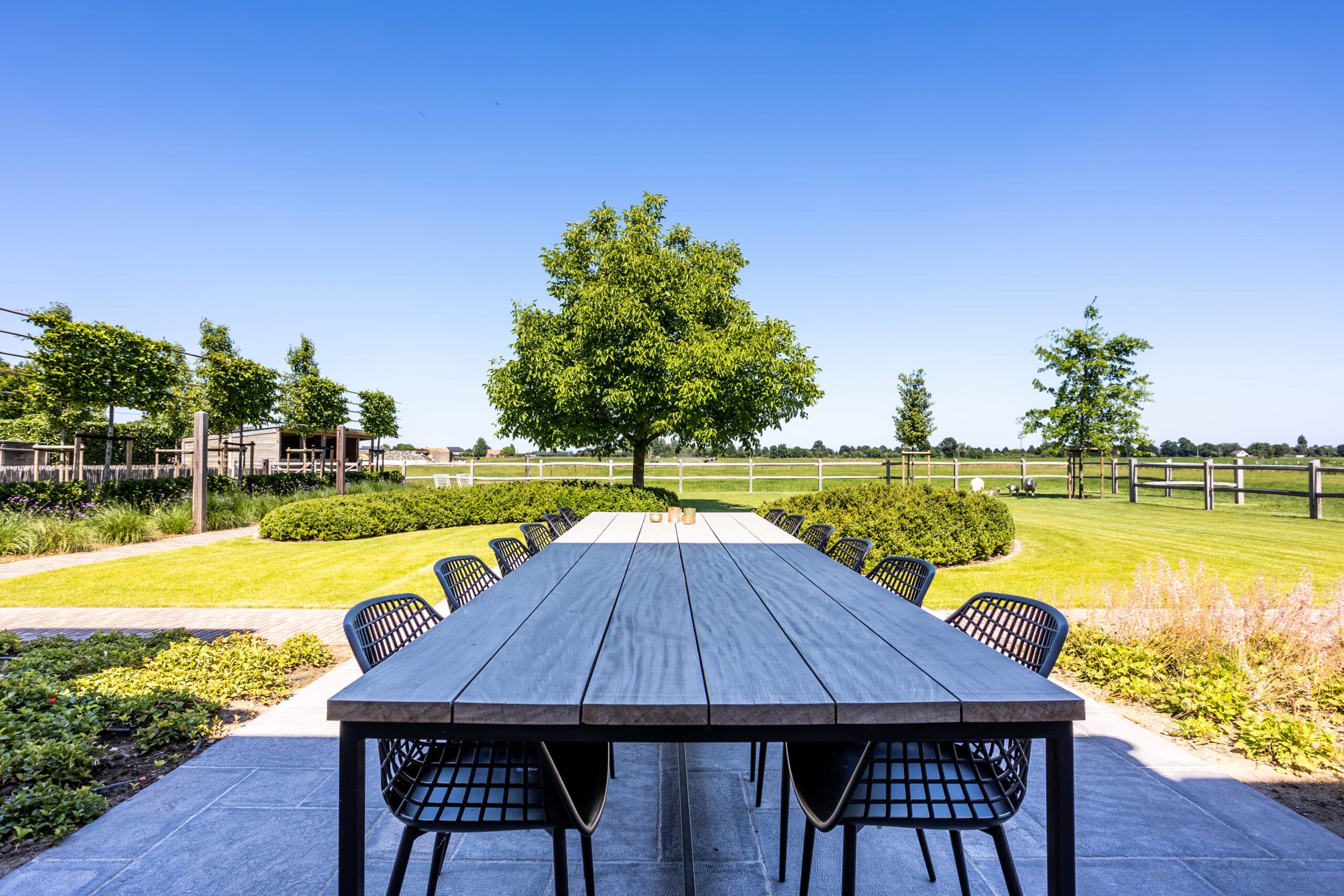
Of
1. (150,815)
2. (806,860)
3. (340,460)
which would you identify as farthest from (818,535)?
(340,460)

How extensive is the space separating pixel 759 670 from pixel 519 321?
13583mm

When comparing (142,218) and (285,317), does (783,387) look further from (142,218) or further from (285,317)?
(285,317)

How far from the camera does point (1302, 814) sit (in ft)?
7.58

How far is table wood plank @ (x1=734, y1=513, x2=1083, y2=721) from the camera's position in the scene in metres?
1.09

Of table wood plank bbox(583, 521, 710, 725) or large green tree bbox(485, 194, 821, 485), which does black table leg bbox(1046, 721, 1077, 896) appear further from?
large green tree bbox(485, 194, 821, 485)

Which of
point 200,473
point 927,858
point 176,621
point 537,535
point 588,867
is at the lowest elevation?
point 176,621

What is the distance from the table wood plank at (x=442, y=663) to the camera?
1075 mm

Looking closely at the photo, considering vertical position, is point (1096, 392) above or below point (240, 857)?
above

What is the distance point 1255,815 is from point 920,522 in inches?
206

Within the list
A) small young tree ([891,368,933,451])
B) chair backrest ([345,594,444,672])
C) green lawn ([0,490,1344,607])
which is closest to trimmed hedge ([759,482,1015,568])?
green lawn ([0,490,1344,607])

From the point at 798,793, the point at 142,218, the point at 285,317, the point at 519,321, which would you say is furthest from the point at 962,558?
the point at 285,317

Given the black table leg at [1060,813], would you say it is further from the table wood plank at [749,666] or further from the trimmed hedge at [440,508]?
the trimmed hedge at [440,508]

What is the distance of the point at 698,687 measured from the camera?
3.80 ft

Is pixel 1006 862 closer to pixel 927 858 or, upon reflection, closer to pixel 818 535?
pixel 927 858
